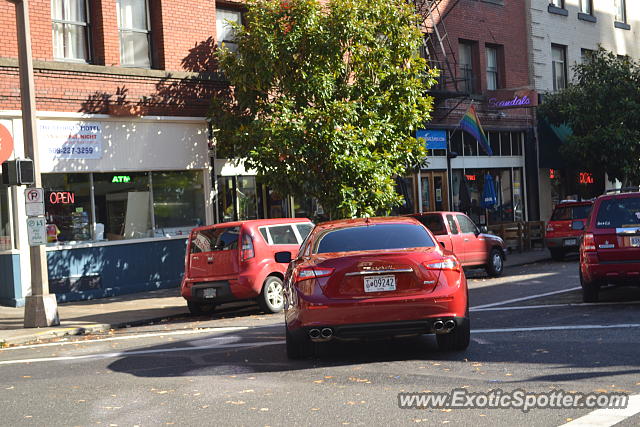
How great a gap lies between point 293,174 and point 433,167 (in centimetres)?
1101

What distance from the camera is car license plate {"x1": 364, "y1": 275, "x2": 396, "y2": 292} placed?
9.20 m

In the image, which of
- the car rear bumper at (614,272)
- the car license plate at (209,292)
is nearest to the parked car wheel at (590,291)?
the car rear bumper at (614,272)

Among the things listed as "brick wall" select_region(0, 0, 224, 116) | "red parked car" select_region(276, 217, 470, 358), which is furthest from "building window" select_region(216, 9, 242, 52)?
"red parked car" select_region(276, 217, 470, 358)

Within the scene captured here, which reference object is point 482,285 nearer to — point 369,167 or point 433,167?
point 369,167

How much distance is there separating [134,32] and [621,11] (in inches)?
993

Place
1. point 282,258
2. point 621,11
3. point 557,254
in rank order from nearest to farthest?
1. point 282,258
2. point 557,254
3. point 621,11

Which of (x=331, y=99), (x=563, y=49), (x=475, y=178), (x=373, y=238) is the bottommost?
(x=373, y=238)

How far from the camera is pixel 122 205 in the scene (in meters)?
20.5

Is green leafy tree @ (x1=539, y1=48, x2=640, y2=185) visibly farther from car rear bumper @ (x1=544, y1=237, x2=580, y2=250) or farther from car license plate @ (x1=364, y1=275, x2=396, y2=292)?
car license plate @ (x1=364, y1=275, x2=396, y2=292)

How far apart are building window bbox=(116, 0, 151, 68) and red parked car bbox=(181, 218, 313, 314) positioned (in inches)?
270

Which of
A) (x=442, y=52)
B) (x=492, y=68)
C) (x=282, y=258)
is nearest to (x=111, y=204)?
(x=282, y=258)

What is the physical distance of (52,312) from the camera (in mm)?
15039

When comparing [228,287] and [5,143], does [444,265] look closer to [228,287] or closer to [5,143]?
[228,287]

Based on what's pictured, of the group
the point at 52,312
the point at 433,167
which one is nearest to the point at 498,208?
the point at 433,167
